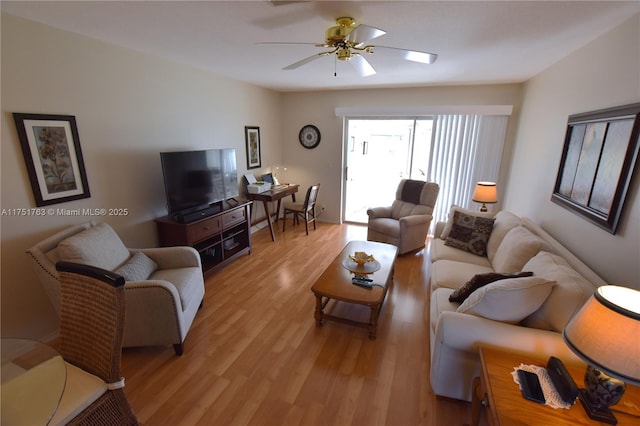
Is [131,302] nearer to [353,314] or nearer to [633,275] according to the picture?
[353,314]

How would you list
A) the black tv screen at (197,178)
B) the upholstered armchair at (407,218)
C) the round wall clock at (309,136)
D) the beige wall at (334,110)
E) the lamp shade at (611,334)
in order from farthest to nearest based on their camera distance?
the round wall clock at (309,136) < the beige wall at (334,110) < the upholstered armchair at (407,218) < the black tv screen at (197,178) < the lamp shade at (611,334)

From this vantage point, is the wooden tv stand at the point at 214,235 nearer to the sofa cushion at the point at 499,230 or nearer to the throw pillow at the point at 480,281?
the throw pillow at the point at 480,281

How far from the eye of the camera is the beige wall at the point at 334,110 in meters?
4.04

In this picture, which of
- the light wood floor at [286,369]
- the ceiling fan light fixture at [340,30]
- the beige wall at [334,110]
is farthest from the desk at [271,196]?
the ceiling fan light fixture at [340,30]

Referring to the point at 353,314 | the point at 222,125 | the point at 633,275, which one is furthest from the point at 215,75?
the point at 633,275

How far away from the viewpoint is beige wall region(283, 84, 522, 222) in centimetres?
404

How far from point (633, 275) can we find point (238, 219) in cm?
346

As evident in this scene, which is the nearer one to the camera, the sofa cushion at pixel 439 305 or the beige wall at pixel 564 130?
the beige wall at pixel 564 130

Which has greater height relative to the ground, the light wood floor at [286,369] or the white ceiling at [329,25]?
the white ceiling at [329,25]

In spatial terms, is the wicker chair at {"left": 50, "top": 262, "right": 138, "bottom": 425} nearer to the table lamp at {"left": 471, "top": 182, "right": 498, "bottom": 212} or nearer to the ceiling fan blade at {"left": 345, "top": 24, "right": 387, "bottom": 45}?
the ceiling fan blade at {"left": 345, "top": 24, "right": 387, "bottom": 45}

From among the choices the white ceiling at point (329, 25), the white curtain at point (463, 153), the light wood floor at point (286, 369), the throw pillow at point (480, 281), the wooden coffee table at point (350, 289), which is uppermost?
the white ceiling at point (329, 25)

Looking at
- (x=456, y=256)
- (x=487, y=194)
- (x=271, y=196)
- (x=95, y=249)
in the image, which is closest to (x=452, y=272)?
(x=456, y=256)

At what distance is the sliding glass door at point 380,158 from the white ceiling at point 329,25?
156 cm

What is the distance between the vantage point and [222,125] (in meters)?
3.84
